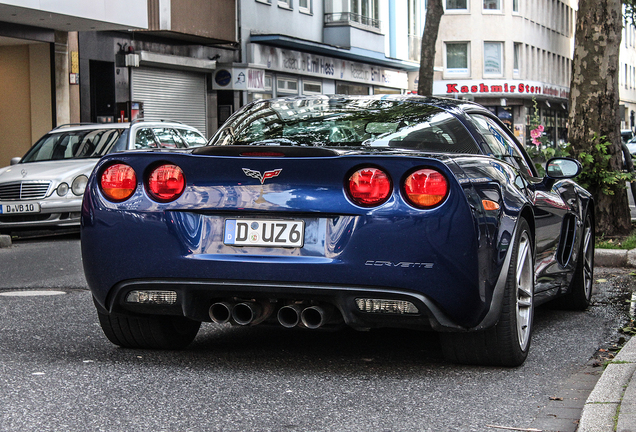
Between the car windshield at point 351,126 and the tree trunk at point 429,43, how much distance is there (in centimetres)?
1662

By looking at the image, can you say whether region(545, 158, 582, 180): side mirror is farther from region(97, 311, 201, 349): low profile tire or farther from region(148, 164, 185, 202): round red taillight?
region(148, 164, 185, 202): round red taillight

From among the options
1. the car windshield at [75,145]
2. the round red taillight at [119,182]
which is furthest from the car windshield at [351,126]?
the car windshield at [75,145]

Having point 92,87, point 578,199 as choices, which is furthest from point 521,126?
point 578,199

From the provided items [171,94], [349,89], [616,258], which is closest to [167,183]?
[616,258]

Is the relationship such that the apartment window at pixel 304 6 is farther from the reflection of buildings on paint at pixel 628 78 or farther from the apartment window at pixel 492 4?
the reflection of buildings on paint at pixel 628 78

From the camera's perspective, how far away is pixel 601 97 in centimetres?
1205

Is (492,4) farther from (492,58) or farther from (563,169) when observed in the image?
(563,169)

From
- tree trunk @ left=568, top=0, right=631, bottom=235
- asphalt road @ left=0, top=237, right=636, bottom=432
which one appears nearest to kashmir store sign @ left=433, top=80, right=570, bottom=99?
tree trunk @ left=568, top=0, right=631, bottom=235

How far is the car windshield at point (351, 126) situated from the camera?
5.16 metres

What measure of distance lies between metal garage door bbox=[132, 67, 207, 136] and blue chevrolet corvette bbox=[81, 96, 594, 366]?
2088 centimetres

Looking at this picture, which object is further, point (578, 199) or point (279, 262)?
point (578, 199)

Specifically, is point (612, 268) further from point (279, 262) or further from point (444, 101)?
point (279, 262)

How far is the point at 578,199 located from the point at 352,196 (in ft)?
9.29

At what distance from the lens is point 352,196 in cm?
445
